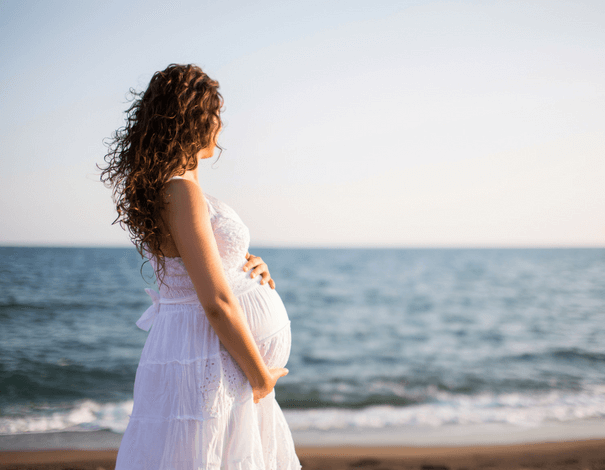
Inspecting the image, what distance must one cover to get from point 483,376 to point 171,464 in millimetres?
7773

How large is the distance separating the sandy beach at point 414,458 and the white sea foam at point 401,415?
0.89m

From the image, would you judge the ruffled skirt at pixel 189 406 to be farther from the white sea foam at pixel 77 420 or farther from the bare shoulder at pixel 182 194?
the white sea foam at pixel 77 420

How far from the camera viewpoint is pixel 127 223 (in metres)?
1.50

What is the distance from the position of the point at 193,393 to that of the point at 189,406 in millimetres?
41

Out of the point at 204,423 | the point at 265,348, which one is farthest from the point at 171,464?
the point at 265,348

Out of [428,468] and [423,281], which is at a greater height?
[423,281]

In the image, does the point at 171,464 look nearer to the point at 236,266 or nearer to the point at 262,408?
the point at 262,408

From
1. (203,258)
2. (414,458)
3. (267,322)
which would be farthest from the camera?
(414,458)

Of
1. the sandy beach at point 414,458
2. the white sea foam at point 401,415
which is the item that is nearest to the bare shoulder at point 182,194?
the sandy beach at point 414,458

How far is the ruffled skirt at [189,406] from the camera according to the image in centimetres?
138

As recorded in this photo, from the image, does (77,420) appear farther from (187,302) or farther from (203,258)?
(203,258)

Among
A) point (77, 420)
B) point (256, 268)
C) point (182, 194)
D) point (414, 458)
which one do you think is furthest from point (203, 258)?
point (77, 420)

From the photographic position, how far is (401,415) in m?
5.69

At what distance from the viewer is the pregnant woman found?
137 cm
